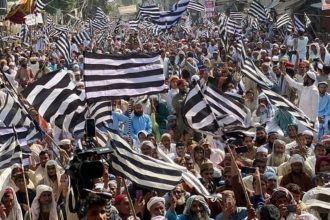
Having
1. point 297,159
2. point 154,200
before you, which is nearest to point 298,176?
point 297,159

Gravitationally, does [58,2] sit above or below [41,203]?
below

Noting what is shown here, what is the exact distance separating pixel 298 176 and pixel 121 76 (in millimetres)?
2178

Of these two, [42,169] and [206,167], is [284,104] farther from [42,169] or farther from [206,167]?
[42,169]

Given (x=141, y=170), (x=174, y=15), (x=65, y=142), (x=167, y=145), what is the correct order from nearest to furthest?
(x=141, y=170)
(x=65, y=142)
(x=167, y=145)
(x=174, y=15)

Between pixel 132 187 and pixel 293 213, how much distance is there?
8.18 ft

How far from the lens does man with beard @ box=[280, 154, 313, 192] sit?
30.9 feet

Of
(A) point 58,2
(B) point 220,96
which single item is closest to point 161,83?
(B) point 220,96

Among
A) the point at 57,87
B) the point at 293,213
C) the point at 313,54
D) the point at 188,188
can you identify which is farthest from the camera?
the point at 313,54

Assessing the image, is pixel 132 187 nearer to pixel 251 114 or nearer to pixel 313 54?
pixel 251 114

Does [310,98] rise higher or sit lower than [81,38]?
higher

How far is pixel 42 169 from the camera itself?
9883 mm

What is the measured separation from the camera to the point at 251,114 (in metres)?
13.6

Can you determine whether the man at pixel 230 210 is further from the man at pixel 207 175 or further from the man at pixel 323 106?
the man at pixel 323 106

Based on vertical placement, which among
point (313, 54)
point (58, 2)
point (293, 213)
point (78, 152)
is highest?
point (78, 152)
